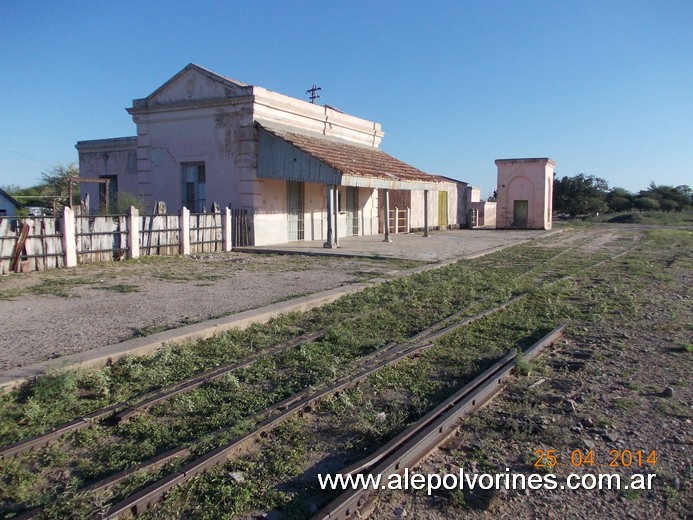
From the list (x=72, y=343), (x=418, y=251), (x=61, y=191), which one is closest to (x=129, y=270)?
(x=72, y=343)

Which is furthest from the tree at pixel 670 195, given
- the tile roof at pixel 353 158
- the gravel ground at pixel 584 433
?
the gravel ground at pixel 584 433

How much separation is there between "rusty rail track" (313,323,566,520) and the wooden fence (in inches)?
439

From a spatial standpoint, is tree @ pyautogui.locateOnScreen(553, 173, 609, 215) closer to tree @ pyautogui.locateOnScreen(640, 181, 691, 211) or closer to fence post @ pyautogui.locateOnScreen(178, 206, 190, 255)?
tree @ pyautogui.locateOnScreen(640, 181, 691, 211)

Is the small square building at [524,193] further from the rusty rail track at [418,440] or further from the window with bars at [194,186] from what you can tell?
the rusty rail track at [418,440]

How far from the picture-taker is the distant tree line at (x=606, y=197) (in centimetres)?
6097

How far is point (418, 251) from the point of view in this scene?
1939 cm

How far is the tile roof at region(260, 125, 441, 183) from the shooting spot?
18.9m

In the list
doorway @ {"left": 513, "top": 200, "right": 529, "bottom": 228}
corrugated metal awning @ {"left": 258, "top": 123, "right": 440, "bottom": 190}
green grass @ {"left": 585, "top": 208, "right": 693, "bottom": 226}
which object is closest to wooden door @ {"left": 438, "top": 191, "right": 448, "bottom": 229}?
doorway @ {"left": 513, "top": 200, "right": 529, "bottom": 228}

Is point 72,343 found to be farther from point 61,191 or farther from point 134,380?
point 61,191

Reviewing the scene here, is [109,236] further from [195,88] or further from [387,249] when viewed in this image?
[387,249]

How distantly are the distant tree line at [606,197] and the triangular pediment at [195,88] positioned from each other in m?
50.7

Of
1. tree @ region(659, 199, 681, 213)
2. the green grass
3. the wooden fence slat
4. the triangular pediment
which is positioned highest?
the triangular pediment

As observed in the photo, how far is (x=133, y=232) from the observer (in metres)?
15.5

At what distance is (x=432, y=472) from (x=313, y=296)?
20.6 ft
